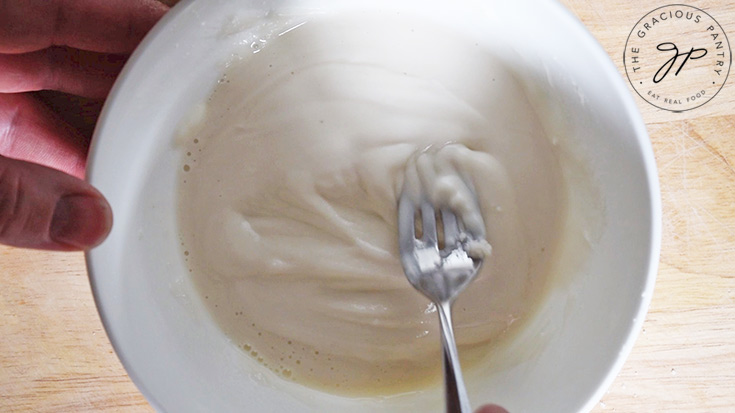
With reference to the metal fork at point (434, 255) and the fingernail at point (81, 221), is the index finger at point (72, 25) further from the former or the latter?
the metal fork at point (434, 255)

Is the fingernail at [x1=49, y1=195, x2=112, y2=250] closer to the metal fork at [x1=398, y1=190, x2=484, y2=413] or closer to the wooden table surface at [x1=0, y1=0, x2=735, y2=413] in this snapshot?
the wooden table surface at [x1=0, y1=0, x2=735, y2=413]

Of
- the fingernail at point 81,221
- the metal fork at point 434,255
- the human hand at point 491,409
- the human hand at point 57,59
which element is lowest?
the human hand at point 491,409

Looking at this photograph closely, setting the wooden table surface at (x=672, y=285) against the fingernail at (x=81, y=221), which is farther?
the wooden table surface at (x=672, y=285)

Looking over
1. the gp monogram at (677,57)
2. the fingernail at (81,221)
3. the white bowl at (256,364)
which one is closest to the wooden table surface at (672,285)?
the gp monogram at (677,57)

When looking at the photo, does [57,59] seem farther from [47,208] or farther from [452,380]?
[452,380]

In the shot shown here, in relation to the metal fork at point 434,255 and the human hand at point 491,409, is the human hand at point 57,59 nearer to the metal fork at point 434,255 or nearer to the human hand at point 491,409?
the metal fork at point 434,255

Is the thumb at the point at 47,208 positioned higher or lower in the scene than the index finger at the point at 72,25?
lower
